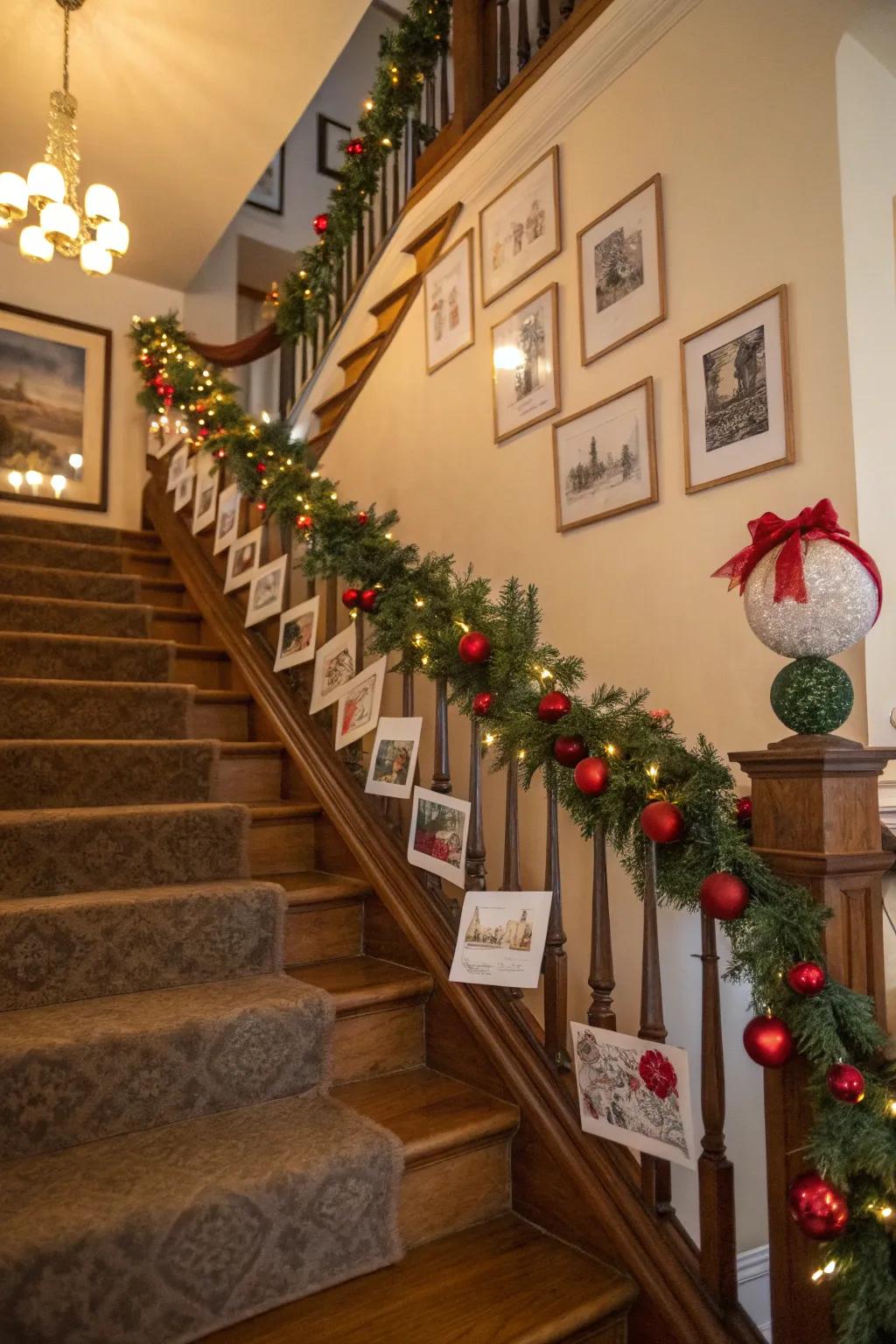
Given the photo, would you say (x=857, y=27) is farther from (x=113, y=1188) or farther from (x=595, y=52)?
(x=113, y=1188)

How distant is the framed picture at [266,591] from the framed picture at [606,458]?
0.91 meters

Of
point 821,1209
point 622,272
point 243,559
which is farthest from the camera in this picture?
point 243,559

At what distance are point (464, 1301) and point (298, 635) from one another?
1705 millimetres

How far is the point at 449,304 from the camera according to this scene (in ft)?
9.29

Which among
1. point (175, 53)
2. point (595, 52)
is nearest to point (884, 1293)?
point (595, 52)

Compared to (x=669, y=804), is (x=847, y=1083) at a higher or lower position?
lower

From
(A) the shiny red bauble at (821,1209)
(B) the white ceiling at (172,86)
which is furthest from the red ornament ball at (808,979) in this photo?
(B) the white ceiling at (172,86)

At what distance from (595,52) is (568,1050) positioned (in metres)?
2.39

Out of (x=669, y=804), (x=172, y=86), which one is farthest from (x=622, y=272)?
(x=172, y=86)

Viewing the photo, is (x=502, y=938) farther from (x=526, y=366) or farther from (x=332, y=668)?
(x=526, y=366)

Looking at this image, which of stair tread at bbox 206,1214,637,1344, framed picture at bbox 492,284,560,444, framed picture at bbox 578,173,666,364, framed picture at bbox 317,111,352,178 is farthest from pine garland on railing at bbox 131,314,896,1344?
framed picture at bbox 317,111,352,178

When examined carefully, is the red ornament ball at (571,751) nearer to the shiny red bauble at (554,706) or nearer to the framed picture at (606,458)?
the shiny red bauble at (554,706)

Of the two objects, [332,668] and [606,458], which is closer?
[606,458]

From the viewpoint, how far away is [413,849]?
6.15 feet
